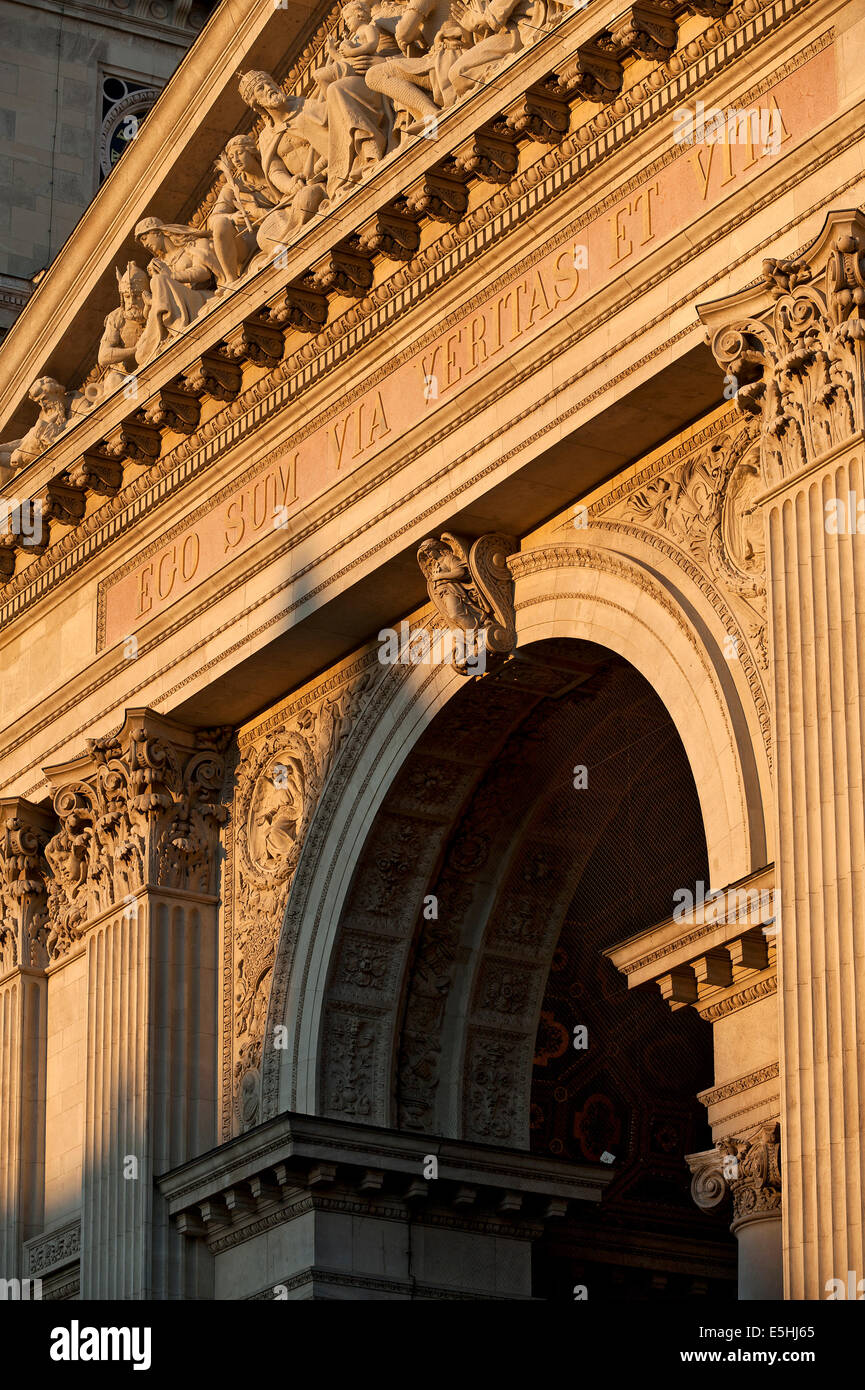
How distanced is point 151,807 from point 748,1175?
8.01 m

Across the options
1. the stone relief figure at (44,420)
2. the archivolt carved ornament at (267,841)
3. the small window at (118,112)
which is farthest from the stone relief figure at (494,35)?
the small window at (118,112)

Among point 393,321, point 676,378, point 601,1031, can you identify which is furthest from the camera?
point 601,1031

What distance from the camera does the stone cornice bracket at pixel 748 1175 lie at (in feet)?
57.2

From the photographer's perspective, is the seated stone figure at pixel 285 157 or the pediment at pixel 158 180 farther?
the pediment at pixel 158 180

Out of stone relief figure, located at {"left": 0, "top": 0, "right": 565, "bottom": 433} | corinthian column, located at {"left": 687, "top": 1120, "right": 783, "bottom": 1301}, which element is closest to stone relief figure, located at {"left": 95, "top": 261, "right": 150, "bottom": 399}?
stone relief figure, located at {"left": 0, "top": 0, "right": 565, "bottom": 433}

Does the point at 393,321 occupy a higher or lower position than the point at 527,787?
higher

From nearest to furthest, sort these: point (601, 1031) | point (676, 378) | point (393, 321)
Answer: point (676, 378) → point (393, 321) → point (601, 1031)

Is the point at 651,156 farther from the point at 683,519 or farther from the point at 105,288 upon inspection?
the point at 105,288

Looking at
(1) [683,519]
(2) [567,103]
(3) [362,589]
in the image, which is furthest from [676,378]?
(3) [362,589]

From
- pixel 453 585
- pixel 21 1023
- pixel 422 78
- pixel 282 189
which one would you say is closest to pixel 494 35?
pixel 422 78

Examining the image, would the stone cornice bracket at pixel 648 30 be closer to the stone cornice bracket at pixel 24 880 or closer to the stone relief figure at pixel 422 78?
the stone relief figure at pixel 422 78

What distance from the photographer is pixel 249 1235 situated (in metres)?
22.9

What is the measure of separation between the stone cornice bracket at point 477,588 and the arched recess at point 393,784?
0.34ft

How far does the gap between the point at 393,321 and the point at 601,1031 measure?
20.6 ft
